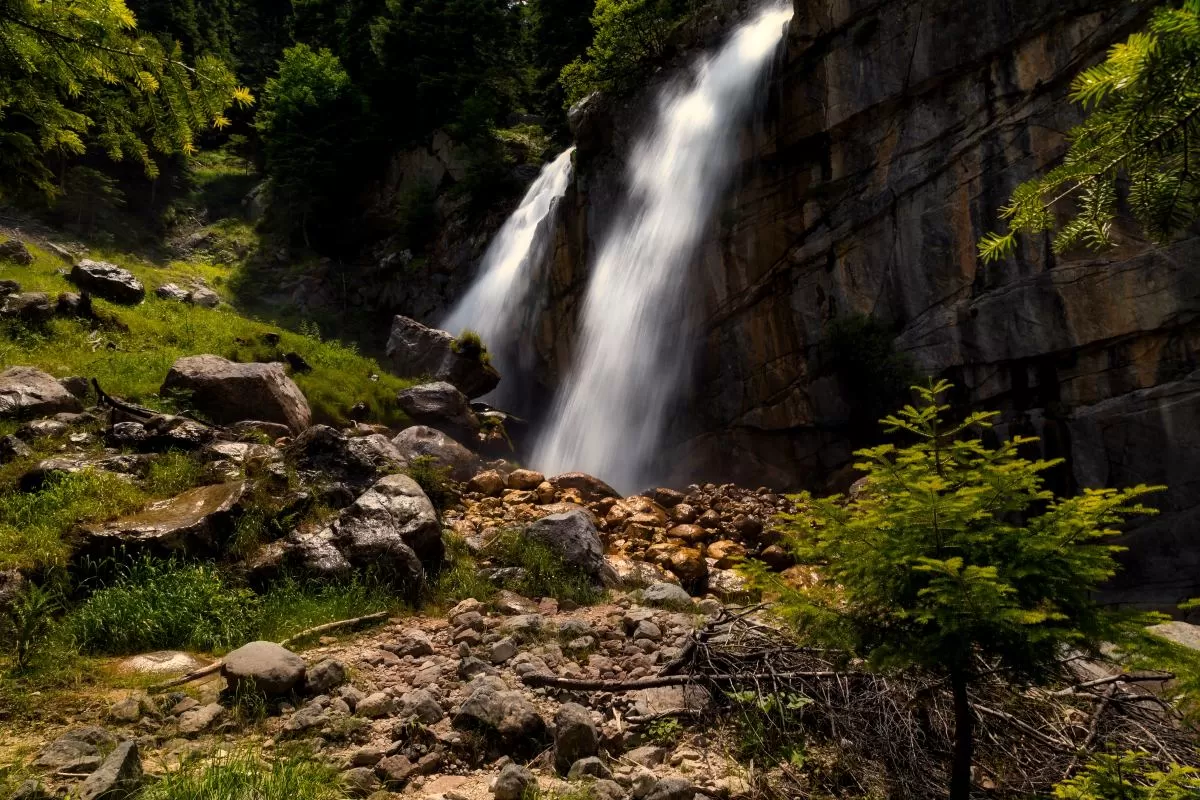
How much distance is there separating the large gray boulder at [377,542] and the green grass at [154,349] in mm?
5096

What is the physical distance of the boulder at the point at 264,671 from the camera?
394cm

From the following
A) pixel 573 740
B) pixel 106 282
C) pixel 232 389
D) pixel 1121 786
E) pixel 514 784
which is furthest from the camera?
pixel 106 282

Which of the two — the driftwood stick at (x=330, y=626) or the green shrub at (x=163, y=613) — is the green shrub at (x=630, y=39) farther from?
the green shrub at (x=163, y=613)

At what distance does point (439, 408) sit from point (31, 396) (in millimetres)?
6889

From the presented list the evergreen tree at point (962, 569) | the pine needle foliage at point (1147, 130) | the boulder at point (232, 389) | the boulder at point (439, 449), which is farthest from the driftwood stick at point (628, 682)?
the boulder at point (232, 389)

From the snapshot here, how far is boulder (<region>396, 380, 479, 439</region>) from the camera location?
45.7ft

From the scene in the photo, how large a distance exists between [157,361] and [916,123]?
1687 centimetres

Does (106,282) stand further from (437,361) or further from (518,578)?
(518,578)

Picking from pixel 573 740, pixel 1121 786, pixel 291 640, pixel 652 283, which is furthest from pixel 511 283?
pixel 1121 786

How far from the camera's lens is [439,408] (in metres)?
14.0

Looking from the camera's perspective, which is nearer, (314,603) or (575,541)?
(314,603)

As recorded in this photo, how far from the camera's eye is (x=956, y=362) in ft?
44.5

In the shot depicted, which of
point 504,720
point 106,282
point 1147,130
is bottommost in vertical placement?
point 504,720

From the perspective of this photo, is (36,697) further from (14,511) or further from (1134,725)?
(1134,725)
